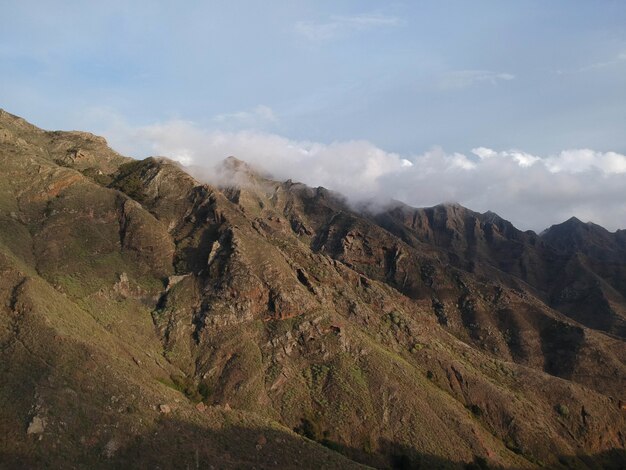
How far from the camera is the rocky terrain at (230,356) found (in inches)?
2072

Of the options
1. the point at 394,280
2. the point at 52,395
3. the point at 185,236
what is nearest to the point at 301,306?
the point at 185,236

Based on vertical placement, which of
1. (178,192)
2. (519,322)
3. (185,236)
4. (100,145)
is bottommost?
(519,322)

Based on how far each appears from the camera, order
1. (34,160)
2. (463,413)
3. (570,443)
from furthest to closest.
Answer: (34,160)
(570,443)
(463,413)

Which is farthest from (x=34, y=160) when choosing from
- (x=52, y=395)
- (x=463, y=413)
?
(x=463, y=413)

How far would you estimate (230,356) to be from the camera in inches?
3108

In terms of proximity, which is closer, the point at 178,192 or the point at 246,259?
the point at 246,259

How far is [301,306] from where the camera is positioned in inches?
3472

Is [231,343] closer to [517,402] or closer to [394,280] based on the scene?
[517,402]

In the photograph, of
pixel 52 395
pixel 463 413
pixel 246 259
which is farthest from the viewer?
pixel 246 259

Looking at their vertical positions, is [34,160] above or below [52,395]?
above

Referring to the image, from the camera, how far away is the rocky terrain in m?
52.6

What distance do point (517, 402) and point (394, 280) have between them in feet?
220

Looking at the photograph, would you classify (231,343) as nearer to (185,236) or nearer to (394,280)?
(185,236)

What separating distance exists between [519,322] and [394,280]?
1537 inches
